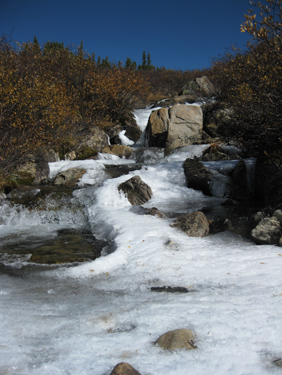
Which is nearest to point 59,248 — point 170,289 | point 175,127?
point 170,289

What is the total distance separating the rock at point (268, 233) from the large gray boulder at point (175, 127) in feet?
31.2

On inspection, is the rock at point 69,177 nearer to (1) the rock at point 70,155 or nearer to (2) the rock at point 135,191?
(2) the rock at point 135,191

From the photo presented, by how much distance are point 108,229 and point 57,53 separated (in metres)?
14.0

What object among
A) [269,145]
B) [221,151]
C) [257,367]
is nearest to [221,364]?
[257,367]

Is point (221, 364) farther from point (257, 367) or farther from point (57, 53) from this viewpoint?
point (57, 53)

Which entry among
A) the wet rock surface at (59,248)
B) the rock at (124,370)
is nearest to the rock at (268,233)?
the wet rock surface at (59,248)

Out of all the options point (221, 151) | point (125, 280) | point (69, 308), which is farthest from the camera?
point (221, 151)

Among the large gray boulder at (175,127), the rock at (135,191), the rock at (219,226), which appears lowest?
the rock at (219,226)

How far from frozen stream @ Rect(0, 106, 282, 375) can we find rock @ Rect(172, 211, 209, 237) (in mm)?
199

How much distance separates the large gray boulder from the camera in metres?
14.2

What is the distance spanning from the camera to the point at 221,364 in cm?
208

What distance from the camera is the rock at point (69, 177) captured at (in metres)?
9.33

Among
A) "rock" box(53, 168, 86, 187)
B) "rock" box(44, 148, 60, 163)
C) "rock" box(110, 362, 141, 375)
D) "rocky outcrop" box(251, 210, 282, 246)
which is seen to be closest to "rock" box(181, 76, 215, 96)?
"rock" box(44, 148, 60, 163)

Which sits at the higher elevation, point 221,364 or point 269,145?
point 269,145
